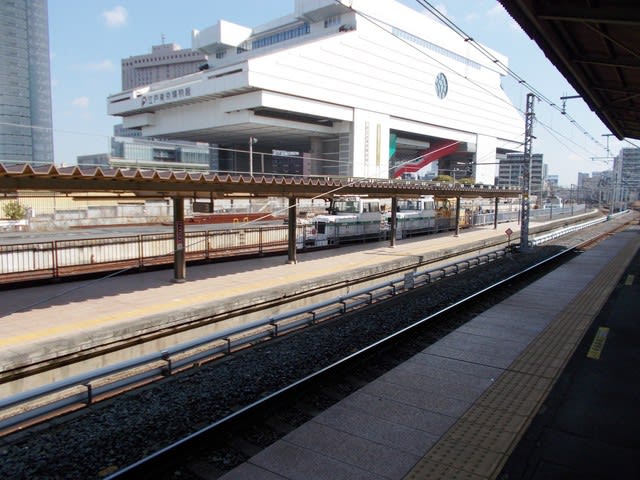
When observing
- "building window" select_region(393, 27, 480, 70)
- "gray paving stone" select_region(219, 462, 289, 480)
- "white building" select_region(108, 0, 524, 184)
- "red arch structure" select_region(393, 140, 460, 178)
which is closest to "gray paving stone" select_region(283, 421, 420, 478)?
"gray paving stone" select_region(219, 462, 289, 480)

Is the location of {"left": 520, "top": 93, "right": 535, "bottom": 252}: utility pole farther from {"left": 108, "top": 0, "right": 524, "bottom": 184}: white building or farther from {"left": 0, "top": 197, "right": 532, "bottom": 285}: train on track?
{"left": 108, "top": 0, "right": 524, "bottom": 184}: white building

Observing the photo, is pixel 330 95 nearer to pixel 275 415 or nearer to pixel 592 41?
pixel 592 41

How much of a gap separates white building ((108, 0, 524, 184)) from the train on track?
21.1 metres

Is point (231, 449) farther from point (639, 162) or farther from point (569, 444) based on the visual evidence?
point (639, 162)

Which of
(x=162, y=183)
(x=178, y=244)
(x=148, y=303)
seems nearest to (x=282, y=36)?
(x=178, y=244)

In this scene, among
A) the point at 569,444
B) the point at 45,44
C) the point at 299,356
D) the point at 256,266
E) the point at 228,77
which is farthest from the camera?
the point at 45,44

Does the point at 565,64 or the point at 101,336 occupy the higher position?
the point at 565,64

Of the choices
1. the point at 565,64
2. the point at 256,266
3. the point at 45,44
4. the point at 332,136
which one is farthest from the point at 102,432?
the point at 45,44

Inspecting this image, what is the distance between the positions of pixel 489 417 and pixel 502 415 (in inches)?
7.2

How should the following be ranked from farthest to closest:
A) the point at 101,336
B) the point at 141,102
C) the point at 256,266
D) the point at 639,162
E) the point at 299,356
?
the point at 639,162 < the point at 141,102 < the point at 256,266 < the point at 101,336 < the point at 299,356

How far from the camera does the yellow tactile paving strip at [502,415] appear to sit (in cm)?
505

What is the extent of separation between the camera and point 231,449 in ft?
18.8

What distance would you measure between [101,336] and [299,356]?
447 centimetres

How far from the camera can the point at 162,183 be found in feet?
46.6
